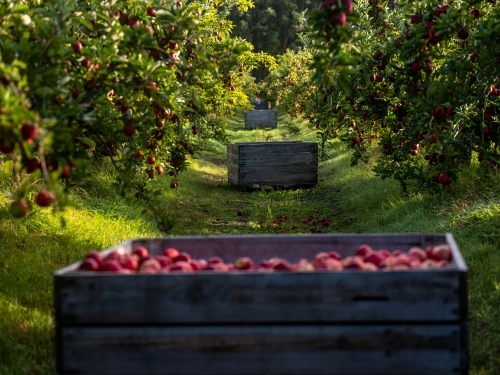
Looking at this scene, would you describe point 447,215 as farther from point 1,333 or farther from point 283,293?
point 283,293

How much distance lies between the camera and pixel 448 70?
18.4 ft

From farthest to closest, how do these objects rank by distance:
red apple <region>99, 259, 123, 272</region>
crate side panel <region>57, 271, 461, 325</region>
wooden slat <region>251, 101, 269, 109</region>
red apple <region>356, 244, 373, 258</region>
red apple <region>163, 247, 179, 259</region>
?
wooden slat <region>251, 101, 269, 109</region> < red apple <region>163, 247, 179, 259</region> < red apple <region>356, 244, 373, 258</region> < red apple <region>99, 259, 123, 272</region> < crate side panel <region>57, 271, 461, 325</region>

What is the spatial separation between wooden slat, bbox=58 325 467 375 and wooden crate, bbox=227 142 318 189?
996cm

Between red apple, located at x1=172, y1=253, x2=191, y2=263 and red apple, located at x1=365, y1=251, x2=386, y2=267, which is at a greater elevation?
red apple, located at x1=365, y1=251, x2=386, y2=267

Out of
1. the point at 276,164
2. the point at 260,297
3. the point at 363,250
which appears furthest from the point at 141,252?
the point at 276,164

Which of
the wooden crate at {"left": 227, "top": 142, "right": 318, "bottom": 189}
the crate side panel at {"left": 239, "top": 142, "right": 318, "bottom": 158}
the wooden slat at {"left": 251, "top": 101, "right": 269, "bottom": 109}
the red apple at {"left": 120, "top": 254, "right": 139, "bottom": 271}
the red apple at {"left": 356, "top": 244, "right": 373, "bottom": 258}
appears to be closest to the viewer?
the red apple at {"left": 120, "top": 254, "right": 139, "bottom": 271}

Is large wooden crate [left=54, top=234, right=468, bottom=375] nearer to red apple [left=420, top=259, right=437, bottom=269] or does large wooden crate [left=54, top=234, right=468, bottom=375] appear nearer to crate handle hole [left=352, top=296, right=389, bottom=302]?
crate handle hole [left=352, top=296, right=389, bottom=302]

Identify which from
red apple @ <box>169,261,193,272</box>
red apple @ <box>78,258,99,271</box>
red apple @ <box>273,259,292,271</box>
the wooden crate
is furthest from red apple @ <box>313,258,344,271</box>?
the wooden crate

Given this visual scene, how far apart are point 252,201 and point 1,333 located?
23.9ft

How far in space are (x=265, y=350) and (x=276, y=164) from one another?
33.3 feet

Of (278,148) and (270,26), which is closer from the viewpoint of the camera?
(278,148)

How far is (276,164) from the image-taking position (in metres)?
12.7

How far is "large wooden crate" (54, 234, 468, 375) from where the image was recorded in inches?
99.5

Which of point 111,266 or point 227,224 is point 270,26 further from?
point 111,266
